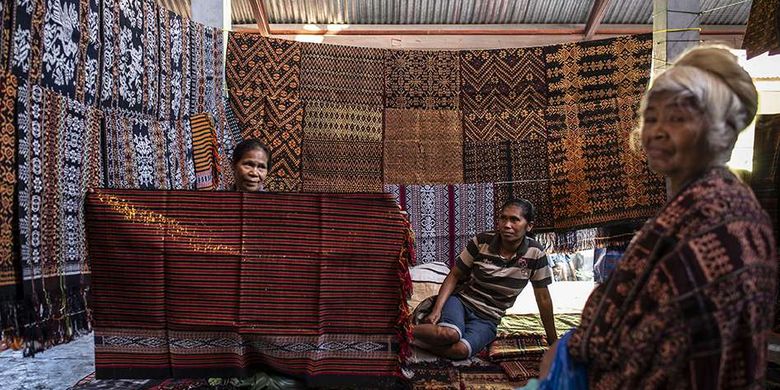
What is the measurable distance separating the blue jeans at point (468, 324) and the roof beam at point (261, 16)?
4564 mm

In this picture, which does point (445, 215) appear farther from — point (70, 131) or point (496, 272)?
point (70, 131)

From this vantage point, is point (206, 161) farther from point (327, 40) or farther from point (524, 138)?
point (327, 40)

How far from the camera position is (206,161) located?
14.5 feet

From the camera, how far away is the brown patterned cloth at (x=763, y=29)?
10.4 ft

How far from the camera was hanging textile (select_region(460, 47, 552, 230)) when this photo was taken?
5.25 meters

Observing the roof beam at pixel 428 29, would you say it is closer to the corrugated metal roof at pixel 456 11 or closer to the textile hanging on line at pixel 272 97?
the corrugated metal roof at pixel 456 11

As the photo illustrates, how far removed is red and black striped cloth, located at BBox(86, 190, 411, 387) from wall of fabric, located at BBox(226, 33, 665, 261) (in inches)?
95.7

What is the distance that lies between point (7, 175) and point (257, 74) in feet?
8.88

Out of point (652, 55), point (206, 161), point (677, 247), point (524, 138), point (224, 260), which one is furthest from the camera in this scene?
point (524, 138)

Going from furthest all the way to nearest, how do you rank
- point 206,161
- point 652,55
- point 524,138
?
1. point 524,138
2. point 652,55
3. point 206,161

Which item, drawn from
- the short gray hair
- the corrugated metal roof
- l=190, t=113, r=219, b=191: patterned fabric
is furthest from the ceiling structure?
the short gray hair

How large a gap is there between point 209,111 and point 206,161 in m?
0.50

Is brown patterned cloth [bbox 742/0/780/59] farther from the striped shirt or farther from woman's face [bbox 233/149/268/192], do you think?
woman's face [bbox 233/149/268/192]

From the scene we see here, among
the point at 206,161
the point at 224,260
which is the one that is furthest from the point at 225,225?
the point at 206,161
